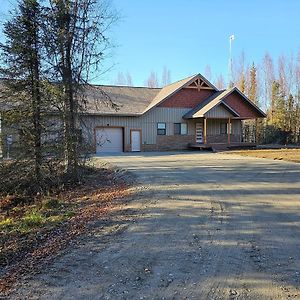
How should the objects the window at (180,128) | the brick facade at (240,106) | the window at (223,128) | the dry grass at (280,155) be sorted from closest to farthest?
the dry grass at (280,155)
the window at (180,128)
the brick facade at (240,106)
the window at (223,128)

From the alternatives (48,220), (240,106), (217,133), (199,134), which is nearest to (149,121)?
(199,134)

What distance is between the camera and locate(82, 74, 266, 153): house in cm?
2716

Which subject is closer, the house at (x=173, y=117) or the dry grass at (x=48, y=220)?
the dry grass at (x=48, y=220)

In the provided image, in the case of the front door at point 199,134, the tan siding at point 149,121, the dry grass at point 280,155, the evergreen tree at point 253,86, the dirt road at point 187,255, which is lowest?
the dirt road at point 187,255

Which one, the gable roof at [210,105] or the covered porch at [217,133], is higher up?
the gable roof at [210,105]

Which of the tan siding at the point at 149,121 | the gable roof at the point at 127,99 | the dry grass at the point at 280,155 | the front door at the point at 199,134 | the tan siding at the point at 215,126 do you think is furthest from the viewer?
the tan siding at the point at 215,126

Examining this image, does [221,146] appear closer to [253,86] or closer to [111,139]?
[111,139]

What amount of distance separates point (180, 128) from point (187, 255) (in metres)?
25.4

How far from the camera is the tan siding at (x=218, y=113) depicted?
1067 inches

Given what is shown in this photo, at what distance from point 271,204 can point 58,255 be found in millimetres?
4745

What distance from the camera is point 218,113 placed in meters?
27.7

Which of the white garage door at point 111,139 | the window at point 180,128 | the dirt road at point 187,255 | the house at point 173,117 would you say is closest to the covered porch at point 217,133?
the house at point 173,117

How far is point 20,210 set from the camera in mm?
9078

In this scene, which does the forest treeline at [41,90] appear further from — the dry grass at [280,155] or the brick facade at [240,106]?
the brick facade at [240,106]
